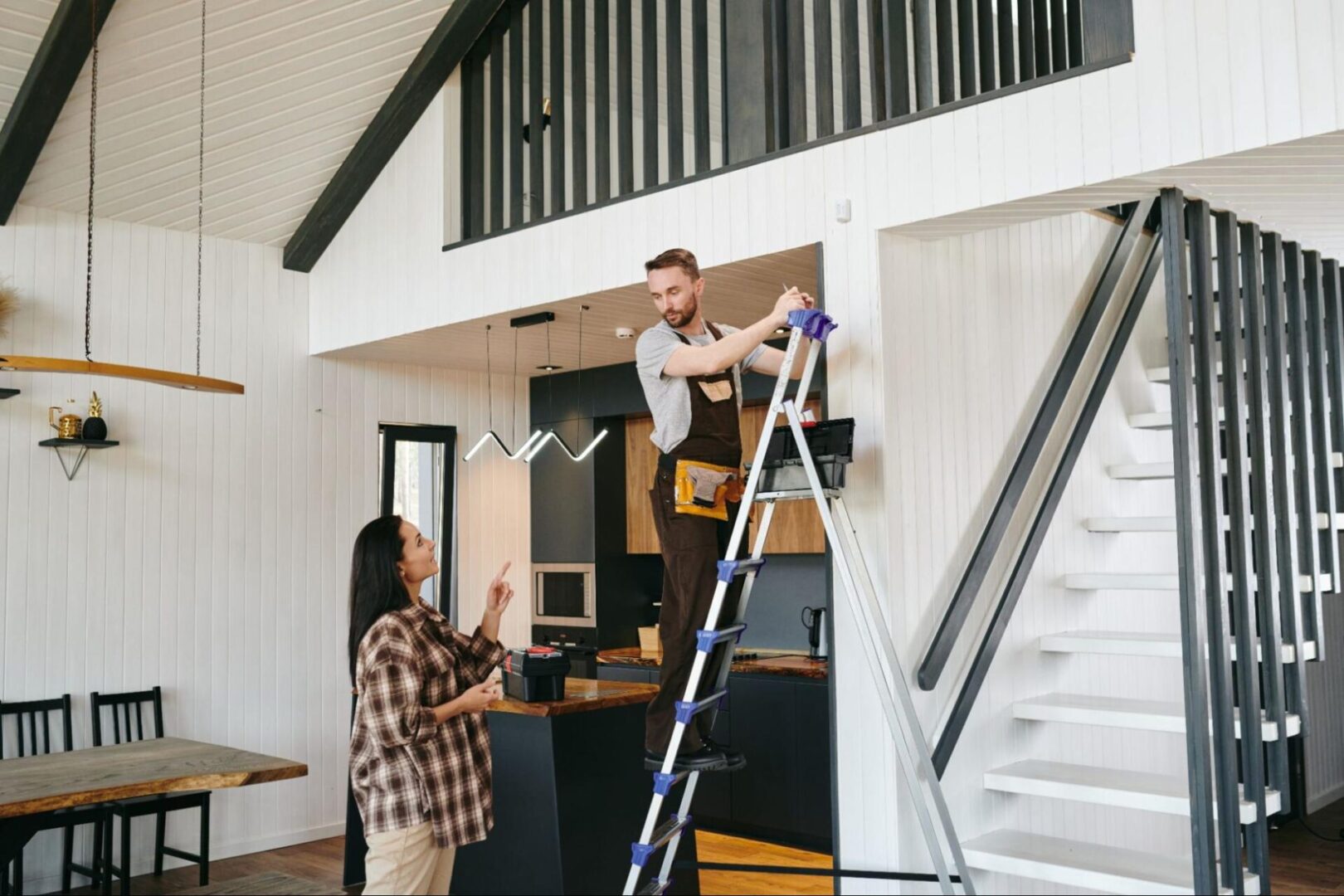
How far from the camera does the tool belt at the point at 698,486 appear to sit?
396 cm

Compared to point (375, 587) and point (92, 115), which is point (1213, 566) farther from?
point (92, 115)

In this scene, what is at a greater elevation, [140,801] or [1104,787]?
[1104,787]

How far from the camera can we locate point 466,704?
3.25 m

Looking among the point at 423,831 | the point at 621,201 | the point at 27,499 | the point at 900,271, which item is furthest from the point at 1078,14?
the point at 27,499

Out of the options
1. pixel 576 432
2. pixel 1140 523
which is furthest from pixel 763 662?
pixel 1140 523

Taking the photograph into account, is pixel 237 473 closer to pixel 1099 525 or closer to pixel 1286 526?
pixel 1099 525

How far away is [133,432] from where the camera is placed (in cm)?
617

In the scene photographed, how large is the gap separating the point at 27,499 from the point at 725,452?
3.78 metres

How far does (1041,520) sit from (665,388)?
1.66 meters

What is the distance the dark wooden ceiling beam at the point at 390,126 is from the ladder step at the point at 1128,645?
4.14m

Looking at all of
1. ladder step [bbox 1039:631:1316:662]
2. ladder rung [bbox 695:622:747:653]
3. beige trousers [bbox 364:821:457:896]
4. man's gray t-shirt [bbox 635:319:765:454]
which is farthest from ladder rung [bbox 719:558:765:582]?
ladder step [bbox 1039:631:1316:662]

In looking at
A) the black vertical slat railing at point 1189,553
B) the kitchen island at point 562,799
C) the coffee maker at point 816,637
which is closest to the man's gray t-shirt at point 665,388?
the kitchen island at point 562,799

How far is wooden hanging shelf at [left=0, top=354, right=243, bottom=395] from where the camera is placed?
3.78 metres

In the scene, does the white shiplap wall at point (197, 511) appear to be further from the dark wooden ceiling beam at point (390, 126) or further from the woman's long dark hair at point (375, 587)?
the woman's long dark hair at point (375, 587)
